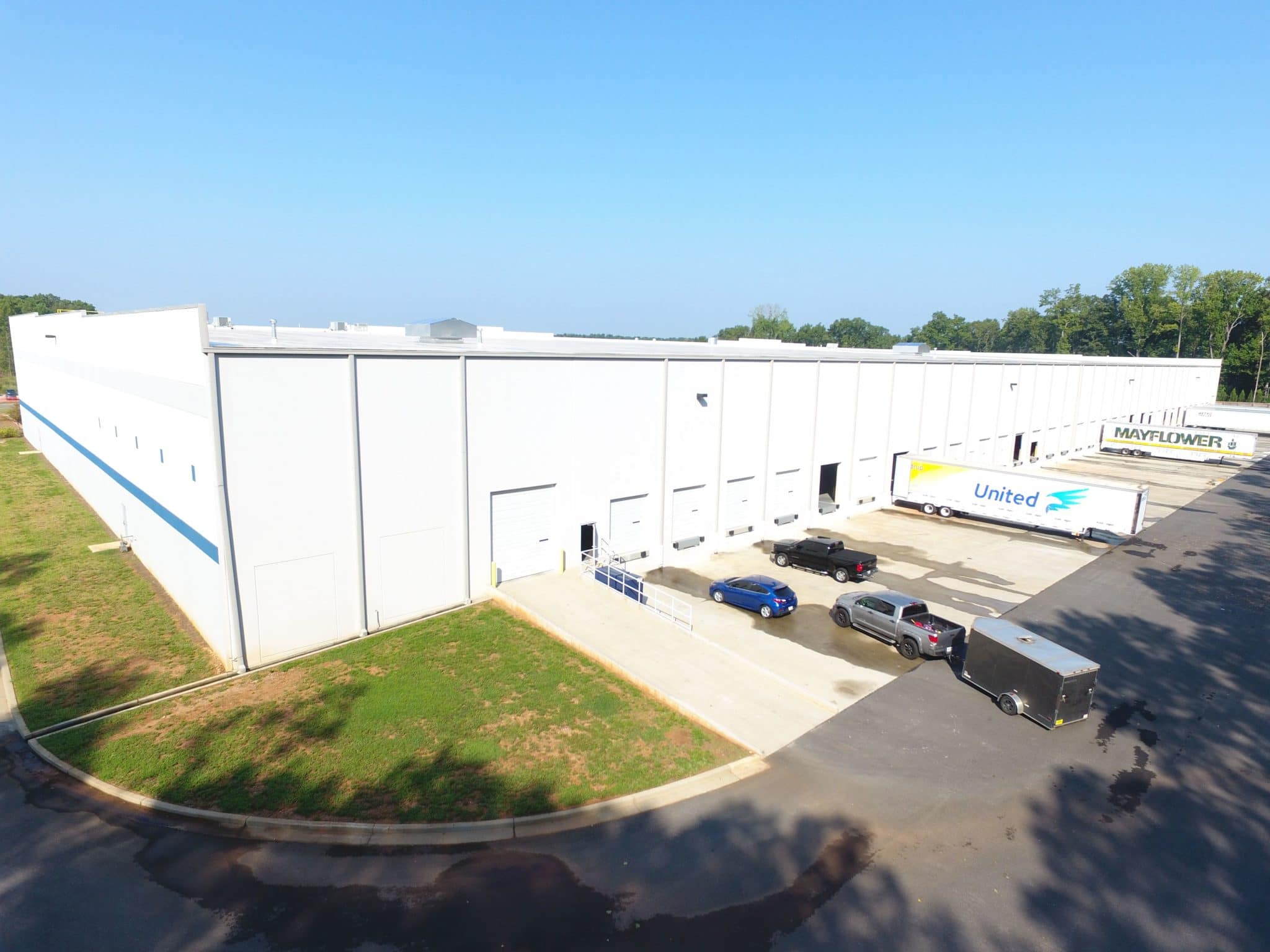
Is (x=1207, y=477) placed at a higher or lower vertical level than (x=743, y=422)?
lower

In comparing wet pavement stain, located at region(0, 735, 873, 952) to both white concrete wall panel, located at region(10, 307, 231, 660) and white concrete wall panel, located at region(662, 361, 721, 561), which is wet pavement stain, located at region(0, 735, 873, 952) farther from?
→ white concrete wall panel, located at region(662, 361, 721, 561)

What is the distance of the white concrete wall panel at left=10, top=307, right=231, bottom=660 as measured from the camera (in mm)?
17203

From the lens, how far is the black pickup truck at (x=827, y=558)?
25.4 meters

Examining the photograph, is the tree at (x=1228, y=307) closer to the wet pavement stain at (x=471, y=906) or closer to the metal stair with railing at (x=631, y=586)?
the metal stair with railing at (x=631, y=586)

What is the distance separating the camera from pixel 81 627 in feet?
65.1

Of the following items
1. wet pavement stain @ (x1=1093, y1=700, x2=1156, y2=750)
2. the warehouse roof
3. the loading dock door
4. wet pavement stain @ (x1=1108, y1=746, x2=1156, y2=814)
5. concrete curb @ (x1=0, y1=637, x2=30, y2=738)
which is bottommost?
concrete curb @ (x1=0, y1=637, x2=30, y2=738)

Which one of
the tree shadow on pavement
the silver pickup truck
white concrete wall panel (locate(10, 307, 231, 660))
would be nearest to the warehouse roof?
white concrete wall panel (locate(10, 307, 231, 660))

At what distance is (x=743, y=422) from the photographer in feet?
98.8

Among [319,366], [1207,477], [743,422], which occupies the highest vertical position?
[319,366]

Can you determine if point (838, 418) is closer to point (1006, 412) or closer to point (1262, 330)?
point (1006, 412)

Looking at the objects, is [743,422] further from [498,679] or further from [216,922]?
[216,922]

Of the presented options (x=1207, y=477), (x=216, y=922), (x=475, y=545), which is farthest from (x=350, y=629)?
(x=1207, y=477)

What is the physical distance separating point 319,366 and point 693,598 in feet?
43.9

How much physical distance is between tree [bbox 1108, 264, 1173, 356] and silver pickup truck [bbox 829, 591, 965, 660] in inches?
4875
